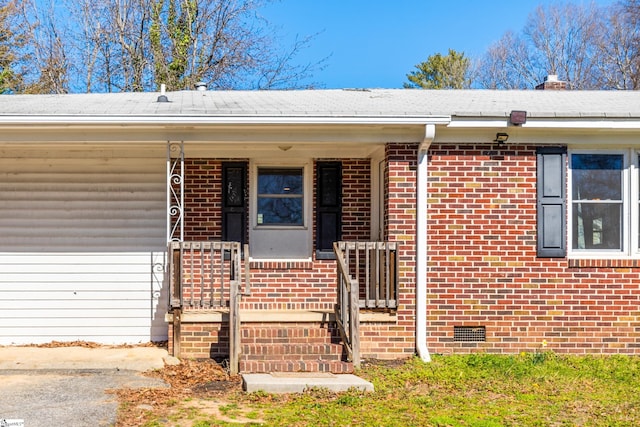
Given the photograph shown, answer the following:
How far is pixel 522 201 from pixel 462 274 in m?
1.15

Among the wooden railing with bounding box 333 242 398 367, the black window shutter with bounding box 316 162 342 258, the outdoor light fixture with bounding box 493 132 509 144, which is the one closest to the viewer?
the wooden railing with bounding box 333 242 398 367

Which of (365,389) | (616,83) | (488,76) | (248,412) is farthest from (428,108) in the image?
(488,76)

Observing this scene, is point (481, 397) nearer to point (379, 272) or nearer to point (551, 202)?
point (379, 272)

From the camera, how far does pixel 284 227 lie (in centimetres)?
938

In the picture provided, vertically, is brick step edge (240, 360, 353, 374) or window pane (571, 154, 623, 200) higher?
window pane (571, 154, 623, 200)

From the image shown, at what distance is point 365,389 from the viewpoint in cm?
640

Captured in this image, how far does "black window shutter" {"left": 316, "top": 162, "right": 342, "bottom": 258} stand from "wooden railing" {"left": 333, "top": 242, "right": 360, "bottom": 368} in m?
1.27

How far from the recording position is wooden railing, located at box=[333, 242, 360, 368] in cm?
724

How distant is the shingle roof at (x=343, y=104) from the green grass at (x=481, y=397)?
287cm

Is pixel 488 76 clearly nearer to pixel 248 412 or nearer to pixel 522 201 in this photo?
pixel 522 201

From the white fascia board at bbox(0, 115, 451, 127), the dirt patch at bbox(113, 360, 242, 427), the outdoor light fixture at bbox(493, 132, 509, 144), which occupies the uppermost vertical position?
the white fascia board at bbox(0, 115, 451, 127)

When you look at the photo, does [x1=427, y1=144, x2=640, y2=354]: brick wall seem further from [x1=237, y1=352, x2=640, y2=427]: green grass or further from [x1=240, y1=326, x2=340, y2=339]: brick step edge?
[x1=240, y1=326, x2=340, y2=339]: brick step edge

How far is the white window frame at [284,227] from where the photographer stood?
9312mm

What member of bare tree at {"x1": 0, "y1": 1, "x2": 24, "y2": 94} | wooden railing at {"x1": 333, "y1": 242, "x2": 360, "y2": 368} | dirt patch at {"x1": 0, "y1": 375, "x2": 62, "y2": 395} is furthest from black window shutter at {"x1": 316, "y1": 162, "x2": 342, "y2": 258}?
bare tree at {"x1": 0, "y1": 1, "x2": 24, "y2": 94}
